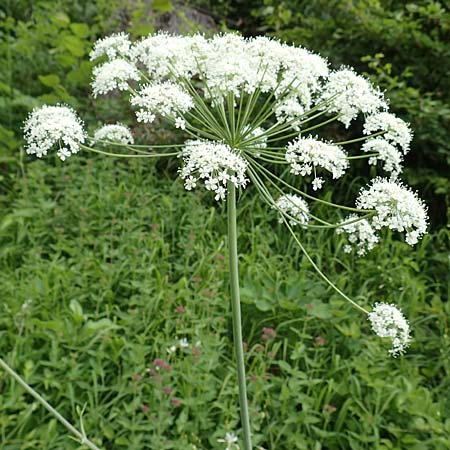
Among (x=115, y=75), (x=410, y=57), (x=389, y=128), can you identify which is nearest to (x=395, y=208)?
(x=389, y=128)

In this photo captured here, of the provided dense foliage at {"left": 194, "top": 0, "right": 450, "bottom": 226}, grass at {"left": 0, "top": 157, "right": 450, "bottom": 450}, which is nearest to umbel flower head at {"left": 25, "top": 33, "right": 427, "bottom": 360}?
grass at {"left": 0, "top": 157, "right": 450, "bottom": 450}

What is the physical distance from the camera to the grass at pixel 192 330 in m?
2.72

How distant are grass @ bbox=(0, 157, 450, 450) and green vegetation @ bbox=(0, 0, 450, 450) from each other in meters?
0.01

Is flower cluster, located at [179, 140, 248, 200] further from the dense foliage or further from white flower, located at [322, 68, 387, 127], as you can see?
the dense foliage

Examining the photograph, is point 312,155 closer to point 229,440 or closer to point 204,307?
point 229,440

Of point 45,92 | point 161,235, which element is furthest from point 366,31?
point 45,92

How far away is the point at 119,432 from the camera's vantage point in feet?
8.59

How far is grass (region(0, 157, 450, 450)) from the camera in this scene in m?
2.72

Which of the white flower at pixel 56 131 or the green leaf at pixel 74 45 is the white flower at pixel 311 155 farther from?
the green leaf at pixel 74 45

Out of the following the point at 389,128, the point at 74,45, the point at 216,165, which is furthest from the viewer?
the point at 74,45

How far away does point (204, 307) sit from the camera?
308 centimetres

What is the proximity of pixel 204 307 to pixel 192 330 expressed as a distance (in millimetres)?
163

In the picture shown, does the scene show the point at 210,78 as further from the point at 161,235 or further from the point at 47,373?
the point at 161,235

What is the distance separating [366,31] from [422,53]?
16.0 inches
